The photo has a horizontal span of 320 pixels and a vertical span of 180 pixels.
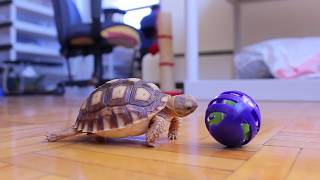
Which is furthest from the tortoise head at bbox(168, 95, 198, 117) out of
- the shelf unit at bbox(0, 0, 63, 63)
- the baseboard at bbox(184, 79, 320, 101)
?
the shelf unit at bbox(0, 0, 63, 63)

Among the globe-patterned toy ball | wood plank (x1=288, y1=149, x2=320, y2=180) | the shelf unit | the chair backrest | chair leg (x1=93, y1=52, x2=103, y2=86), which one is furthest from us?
the shelf unit

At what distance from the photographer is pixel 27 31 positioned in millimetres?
3750

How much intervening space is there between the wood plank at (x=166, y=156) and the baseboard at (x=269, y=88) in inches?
57.4

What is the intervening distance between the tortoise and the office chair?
1962 mm

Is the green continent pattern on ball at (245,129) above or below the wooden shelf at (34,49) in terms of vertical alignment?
below

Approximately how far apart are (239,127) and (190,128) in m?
0.33

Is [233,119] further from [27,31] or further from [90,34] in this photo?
[27,31]

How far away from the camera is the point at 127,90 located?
656mm

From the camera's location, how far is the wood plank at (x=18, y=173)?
44 centimetres

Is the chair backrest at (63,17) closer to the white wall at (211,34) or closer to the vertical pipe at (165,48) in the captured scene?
the vertical pipe at (165,48)

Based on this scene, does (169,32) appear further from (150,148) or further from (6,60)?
(150,148)

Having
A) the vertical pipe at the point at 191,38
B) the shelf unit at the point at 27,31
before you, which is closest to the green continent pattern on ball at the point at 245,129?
the vertical pipe at the point at 191,38

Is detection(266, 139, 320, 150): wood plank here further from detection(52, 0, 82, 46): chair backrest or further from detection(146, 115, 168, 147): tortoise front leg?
detection(52, 0, 82, 46): chair backrest

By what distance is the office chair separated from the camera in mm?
2584
